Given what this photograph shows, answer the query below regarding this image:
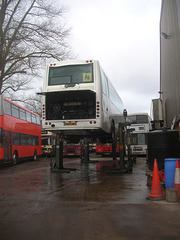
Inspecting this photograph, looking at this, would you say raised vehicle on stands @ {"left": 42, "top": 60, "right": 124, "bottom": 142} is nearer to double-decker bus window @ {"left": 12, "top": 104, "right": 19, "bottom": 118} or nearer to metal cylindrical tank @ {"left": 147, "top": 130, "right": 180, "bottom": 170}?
metal cylindrical tank @ {"left": 147, "top": 130, "right": 180, "bottom": 170}

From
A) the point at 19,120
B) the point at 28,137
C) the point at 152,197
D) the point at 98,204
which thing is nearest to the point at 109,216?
the point at 98,204

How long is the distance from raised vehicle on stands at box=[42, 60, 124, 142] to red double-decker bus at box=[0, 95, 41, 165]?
20.0 feet

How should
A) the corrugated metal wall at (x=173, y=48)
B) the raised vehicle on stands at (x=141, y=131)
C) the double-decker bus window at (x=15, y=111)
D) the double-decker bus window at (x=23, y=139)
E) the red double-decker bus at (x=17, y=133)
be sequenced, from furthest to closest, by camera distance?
the raised vehicle on stands at (x=141, y=131), the double-decker bus window at (x=23, y=139), the double-decker bus window at (x=15, y=111), the red double-decker bus at (x=17, y=133), the corrugated metal wall at (x=173, y=48)

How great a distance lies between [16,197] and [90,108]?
191 inches

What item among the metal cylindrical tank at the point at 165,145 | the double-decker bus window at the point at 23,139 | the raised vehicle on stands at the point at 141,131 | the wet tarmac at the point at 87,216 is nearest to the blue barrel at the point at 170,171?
the wet tarmac at the point at 87,216

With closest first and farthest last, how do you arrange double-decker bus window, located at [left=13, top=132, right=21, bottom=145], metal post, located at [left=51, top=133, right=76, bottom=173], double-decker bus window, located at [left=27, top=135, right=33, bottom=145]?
metal post, located at [left=51, top=133, right=76, bottom=173] → double-decker bus window, located at [left=13, top=132, right=21, bottom=145] → double-decker bus window, located at [left=27, top=135, right=33, bottom=145]

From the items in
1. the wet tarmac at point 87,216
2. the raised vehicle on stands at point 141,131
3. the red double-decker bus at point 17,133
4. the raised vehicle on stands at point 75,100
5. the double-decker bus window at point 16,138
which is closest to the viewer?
the wet tarmac at point 87,216

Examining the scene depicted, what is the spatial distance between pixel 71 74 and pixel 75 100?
3.71ft

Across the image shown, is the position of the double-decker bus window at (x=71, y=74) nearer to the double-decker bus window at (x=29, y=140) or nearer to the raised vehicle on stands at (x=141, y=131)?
the double-decker bus window at (x=29, y=140)

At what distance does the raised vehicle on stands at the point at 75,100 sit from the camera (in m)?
10.3

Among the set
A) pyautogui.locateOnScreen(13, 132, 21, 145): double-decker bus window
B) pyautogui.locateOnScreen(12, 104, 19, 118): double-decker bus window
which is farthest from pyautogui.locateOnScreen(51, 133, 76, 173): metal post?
pyautogui.locateOnScreen(12, 104, 19, 118): double-decker bus window

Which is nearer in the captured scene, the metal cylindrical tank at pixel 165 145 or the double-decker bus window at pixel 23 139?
the metal cylindrical tank at pixel 165 145

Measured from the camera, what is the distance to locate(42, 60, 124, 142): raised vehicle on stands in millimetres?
10273

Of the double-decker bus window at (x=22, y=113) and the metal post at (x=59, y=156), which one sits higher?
the double-decker bus window at (x=22, y=113)
